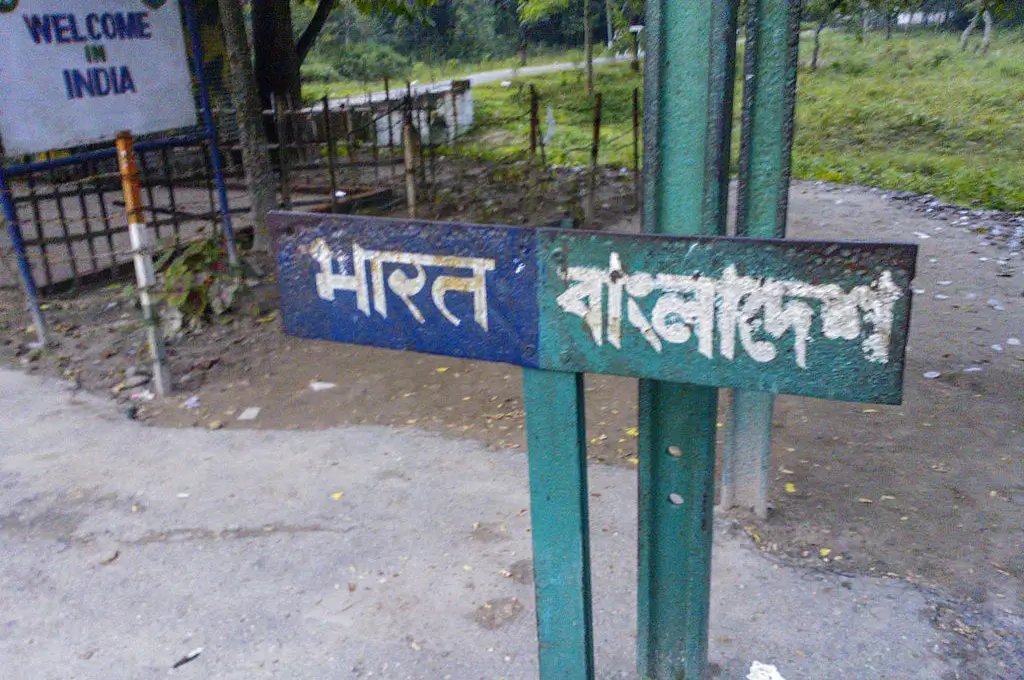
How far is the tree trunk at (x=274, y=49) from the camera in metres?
12.2

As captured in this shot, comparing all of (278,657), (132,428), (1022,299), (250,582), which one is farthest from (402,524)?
(1022,299)

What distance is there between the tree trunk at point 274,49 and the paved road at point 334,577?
9.00 meters

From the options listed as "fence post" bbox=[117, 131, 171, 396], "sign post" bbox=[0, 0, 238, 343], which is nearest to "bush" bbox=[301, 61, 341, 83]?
"sign post" bbox=[0, 0, 238, 343]

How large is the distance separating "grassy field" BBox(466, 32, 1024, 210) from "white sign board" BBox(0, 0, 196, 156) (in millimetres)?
3089

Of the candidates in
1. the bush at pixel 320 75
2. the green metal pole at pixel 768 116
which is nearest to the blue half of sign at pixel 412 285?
the green metal pole at pixel 768 116

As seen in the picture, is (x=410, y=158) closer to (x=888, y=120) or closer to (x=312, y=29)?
(x=312, y=29)

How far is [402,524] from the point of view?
3600 mm

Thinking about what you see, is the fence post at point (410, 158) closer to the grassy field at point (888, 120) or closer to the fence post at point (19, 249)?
the grassy field at point (888, 120)

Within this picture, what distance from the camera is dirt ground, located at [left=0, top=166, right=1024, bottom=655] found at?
331cm

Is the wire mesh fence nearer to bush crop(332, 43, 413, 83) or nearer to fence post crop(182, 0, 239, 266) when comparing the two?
fence post crop(182, 0, 239, 266)

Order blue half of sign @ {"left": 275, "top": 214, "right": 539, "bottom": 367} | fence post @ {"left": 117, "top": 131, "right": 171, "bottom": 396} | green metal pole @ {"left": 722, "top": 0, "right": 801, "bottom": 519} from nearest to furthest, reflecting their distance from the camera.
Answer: blue half of sign @ {"left": 275, "top": 214, "right": 539, "bottom": 367}
green metal pole @ {"left": 722, "top": 0, "right": 801, "bottom": 519}
fence post @ {"left": 117, "top": 131, "right": 171, "bottom": 396}

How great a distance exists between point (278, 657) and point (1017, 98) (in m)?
18.9

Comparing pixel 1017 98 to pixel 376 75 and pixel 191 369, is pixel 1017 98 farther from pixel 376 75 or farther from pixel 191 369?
pixel 376 75

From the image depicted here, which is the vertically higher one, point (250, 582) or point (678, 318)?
point (678, 318)
